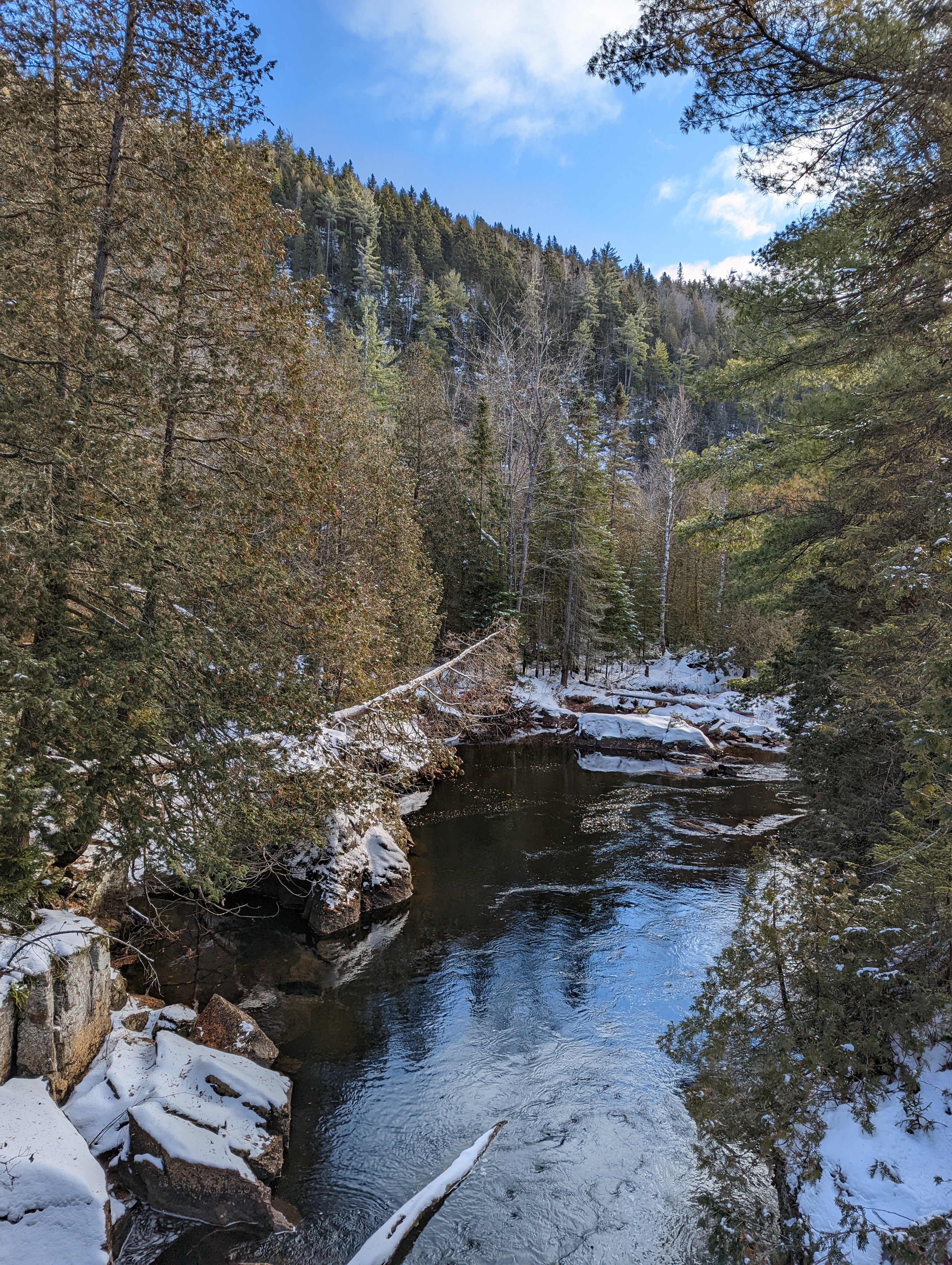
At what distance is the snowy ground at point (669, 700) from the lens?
2311cm

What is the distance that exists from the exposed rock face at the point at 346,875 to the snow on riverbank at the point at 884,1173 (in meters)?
7.00

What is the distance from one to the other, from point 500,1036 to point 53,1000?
492cm

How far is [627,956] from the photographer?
9562mm

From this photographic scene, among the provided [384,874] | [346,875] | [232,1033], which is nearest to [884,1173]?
[232,1033]

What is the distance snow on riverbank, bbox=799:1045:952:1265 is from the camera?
11.6ft

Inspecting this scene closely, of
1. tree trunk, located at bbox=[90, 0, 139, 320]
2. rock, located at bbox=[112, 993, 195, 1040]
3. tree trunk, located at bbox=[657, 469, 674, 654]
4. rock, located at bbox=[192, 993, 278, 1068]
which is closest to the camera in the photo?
tree trunk, located at bbox=[90, 0, 139, 320]

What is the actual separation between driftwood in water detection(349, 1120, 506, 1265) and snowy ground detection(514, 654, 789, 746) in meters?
14.4

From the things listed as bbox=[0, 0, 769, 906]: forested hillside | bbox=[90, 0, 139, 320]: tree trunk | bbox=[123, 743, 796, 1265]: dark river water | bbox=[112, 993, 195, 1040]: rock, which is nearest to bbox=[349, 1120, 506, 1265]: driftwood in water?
bbox=[123, 743, 796, 1265]: dark river water

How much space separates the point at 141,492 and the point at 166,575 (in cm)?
78

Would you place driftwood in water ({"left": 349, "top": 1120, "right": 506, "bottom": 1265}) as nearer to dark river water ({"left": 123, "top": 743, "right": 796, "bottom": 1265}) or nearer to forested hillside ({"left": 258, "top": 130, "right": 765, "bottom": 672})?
dark river water ({"left": 123, "top": 743, "right": 796, "bottom": 1265})

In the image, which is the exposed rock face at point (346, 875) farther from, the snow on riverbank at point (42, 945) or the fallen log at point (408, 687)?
the snow on riverbank at point (42, 945)

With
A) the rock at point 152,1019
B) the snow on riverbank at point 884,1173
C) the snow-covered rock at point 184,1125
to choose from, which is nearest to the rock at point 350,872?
the rock at point 152,1019

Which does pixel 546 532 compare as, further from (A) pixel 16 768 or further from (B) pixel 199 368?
(A) pixel 16 768

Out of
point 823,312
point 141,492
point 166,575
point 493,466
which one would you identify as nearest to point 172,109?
point 141,492
